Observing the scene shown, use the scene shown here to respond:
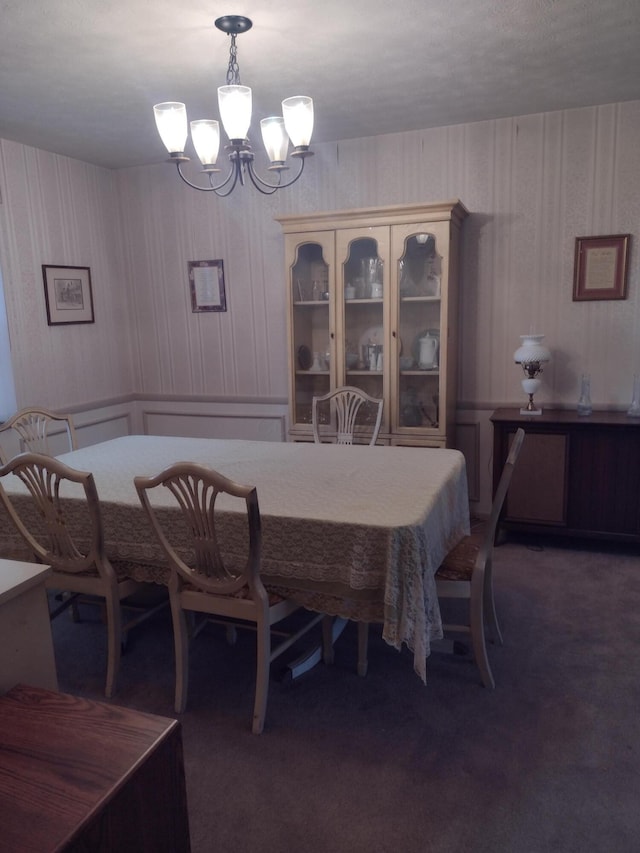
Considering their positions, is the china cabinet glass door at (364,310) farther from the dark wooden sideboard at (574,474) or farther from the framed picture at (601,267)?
the framed picture at (601,267)

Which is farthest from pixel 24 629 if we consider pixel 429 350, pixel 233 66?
pixel 429 350

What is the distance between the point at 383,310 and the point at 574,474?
4.63 ft

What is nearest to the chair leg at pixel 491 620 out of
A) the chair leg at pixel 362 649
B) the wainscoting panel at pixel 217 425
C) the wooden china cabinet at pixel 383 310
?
the chair leg at pixel 362 649

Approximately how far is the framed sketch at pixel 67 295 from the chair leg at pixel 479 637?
3.12 m

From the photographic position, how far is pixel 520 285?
362 centimetres

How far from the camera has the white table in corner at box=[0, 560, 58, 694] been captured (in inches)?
49.2

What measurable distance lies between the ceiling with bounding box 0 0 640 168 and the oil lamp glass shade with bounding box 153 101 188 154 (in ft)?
1.02

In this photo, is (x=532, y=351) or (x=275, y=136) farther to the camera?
(x=532, y=351)

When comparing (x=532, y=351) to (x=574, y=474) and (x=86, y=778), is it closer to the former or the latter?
(x=574, y=474)

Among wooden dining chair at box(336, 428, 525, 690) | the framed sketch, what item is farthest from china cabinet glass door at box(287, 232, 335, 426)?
wooden dining chair at box(336, 428, 525, 690)

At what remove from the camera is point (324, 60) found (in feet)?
8.50

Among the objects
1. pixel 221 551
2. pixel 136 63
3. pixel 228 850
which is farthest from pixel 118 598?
pixel 136 63

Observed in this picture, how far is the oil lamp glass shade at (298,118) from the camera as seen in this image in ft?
7.16

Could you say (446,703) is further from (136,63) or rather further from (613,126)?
(613,126)
